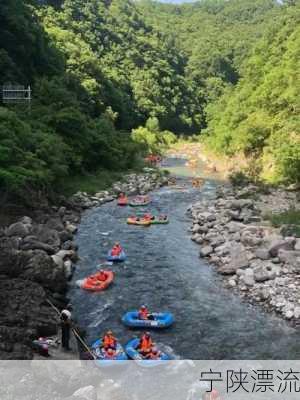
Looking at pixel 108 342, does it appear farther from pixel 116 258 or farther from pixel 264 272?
pixel 116 258

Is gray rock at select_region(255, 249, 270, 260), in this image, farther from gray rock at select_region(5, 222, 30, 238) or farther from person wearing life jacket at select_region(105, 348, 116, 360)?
gray rock at select_region(5, 222, 30, 238)

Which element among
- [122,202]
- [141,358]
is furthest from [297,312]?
[122,202]

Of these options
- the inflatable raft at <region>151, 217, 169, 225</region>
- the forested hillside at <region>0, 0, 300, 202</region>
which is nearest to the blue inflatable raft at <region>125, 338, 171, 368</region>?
the forested hillside at <region>0, 0, 300, 202</region>

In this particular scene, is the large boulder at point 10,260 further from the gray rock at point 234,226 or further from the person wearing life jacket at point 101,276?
the gray rock at point 234,226

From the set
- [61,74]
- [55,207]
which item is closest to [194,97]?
[61,74]

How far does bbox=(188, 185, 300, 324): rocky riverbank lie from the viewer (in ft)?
59.5

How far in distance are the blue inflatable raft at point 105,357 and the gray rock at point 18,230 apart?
9.78 meters

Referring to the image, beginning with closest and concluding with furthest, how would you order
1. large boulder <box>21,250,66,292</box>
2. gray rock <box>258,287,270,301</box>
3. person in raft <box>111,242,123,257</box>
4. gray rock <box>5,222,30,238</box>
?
gray rock <box>258,287,270,301</box> → large boulder <box>21,250,66,292</box> → person in raft <box>111,242,123,257</box> → gray rock <box>5,222,30,238</box>

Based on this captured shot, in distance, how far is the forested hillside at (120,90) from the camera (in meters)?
34.1

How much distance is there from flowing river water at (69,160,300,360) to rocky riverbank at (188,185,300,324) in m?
0.64

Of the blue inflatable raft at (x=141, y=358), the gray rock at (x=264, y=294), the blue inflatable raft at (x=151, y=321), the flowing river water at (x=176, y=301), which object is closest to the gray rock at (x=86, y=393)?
the blue inflatable raft at (x=141, y=358)

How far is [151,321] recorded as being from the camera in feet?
52.2

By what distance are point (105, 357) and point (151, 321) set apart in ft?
8.55

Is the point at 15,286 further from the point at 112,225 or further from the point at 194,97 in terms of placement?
the point at 194,97
